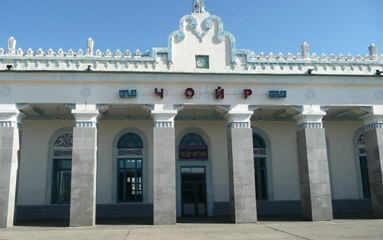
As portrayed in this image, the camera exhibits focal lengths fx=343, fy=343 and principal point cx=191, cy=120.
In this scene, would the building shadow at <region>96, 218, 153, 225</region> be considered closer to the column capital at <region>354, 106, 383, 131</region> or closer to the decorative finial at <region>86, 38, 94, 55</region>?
the decorative finial at <region>86, 38, 94, 55</region>

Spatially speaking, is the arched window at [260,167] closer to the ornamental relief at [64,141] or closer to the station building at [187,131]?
the station building at [187,131]

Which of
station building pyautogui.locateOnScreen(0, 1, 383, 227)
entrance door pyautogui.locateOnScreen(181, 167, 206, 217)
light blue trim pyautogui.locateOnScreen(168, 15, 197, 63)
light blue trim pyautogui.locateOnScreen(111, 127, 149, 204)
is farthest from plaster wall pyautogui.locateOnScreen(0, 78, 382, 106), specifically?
entrance door pyautogui.locateOnScreen(181, 167, 206, 217)

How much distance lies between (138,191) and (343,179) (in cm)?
1289

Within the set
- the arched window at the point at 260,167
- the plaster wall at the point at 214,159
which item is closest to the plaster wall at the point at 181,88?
the plaster wall at the point at 214,159

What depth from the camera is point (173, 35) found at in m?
18.1

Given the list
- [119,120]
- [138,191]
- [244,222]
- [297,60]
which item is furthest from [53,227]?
[297,60]

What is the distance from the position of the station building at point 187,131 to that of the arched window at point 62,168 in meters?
0.06

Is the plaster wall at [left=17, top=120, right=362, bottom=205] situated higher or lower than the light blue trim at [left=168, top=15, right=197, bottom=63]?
lower

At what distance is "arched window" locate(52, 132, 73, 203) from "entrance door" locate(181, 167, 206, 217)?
266 inches

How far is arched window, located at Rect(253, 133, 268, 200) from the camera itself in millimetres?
21203

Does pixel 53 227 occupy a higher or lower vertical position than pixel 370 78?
lower

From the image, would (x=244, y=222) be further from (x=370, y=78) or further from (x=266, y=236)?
(x=370, y=78)

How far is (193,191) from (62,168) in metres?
7.91

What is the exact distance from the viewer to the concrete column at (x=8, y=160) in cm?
1591
